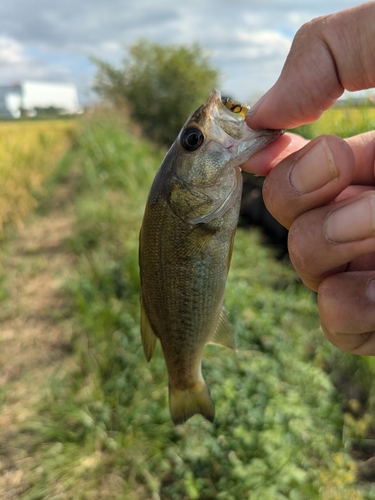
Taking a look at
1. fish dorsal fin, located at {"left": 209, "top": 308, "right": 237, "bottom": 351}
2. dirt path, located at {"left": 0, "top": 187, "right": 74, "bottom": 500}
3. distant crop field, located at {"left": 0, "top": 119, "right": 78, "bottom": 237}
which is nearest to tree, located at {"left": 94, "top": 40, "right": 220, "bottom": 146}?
distant crop field, located at {"left": 0, "top": 119, "right": 78, "bottom": 237}

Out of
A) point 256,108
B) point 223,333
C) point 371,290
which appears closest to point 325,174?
point 256,108

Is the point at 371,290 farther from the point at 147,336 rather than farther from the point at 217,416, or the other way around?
the point at 217,416

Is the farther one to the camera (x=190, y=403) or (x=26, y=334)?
(x=26, y=334)

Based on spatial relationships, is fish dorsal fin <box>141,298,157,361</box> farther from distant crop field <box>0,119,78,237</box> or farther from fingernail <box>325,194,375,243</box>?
distant crop field <box>0,119,78,237</box>

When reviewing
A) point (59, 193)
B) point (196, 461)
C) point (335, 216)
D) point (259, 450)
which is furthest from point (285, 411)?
point (59, 193)

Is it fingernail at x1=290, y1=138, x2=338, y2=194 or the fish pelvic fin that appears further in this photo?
the fish pelvic fin

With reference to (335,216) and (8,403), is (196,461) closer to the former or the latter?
(8,403)
